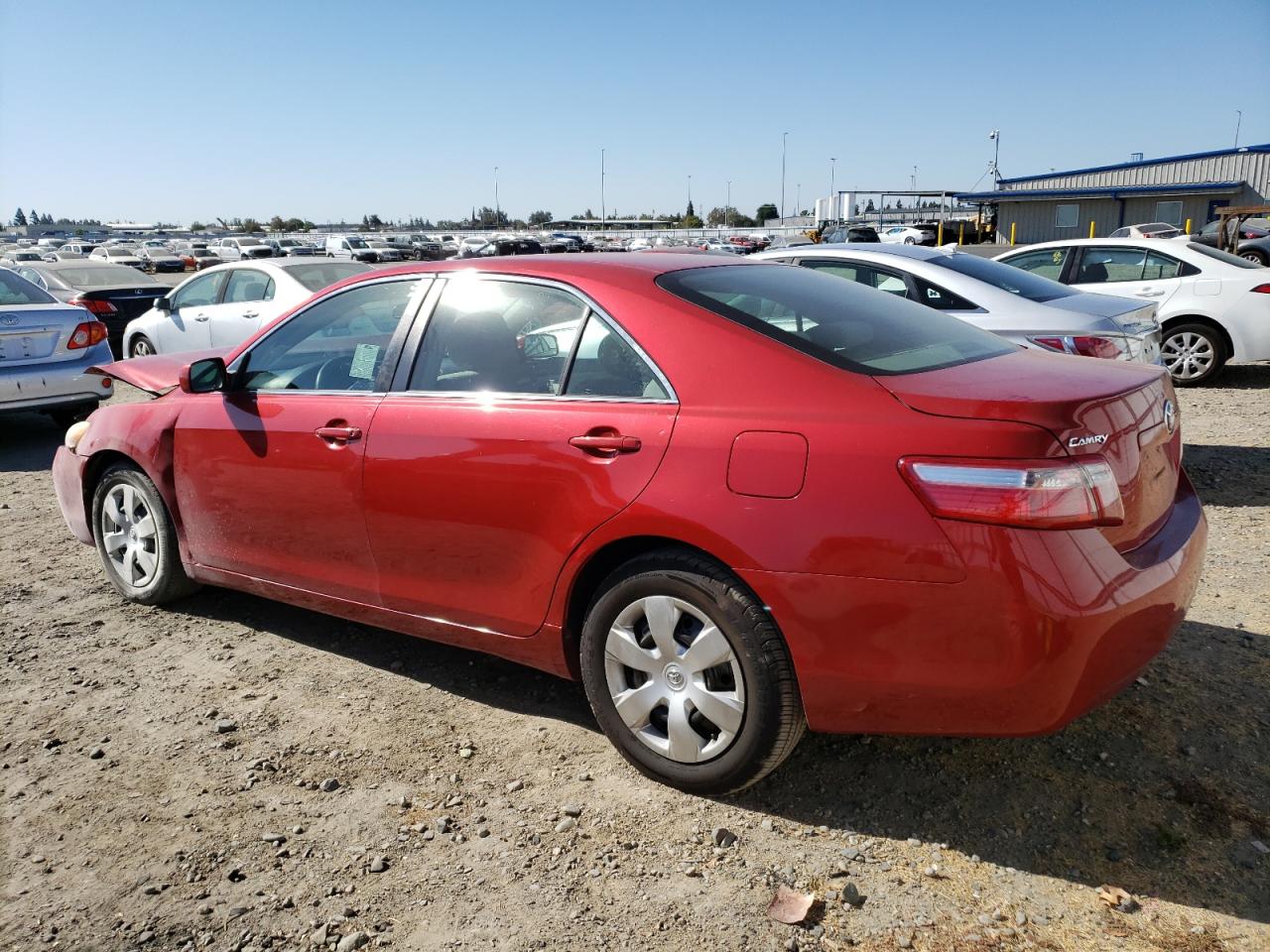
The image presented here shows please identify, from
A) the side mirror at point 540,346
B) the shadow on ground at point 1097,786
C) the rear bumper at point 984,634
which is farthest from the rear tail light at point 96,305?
the rear bumper at point 984,634

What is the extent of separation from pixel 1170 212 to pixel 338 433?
168ft

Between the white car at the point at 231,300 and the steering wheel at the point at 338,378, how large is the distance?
626cm

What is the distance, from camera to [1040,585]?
2.44 metres

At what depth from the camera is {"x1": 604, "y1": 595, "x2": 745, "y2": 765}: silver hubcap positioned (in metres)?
Answer: 2.86

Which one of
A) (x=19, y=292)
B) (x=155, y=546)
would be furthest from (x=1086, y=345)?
(x=19, y=292)

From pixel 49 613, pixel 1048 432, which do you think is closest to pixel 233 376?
pixel 49 613

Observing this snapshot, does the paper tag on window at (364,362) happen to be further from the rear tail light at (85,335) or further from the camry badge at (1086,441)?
the rear tail light at (85,335)

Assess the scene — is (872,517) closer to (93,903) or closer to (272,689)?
(93,903)

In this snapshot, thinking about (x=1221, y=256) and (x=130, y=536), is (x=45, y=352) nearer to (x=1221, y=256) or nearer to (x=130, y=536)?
(x=130, y=536)

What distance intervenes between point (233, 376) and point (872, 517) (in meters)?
2.80

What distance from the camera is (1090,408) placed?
8.59 ft

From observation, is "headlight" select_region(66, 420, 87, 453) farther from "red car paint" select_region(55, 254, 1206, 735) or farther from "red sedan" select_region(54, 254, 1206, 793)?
"red car paint" select_region(55, 254, 1206, 735)

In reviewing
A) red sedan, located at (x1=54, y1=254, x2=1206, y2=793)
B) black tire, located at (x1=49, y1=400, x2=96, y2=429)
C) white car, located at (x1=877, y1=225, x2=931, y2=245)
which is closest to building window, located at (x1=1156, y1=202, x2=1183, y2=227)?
white car, located at (x1=877, y1=225, x2=931, y2=245)

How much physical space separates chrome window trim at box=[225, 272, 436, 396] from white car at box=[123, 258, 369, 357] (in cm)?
595
